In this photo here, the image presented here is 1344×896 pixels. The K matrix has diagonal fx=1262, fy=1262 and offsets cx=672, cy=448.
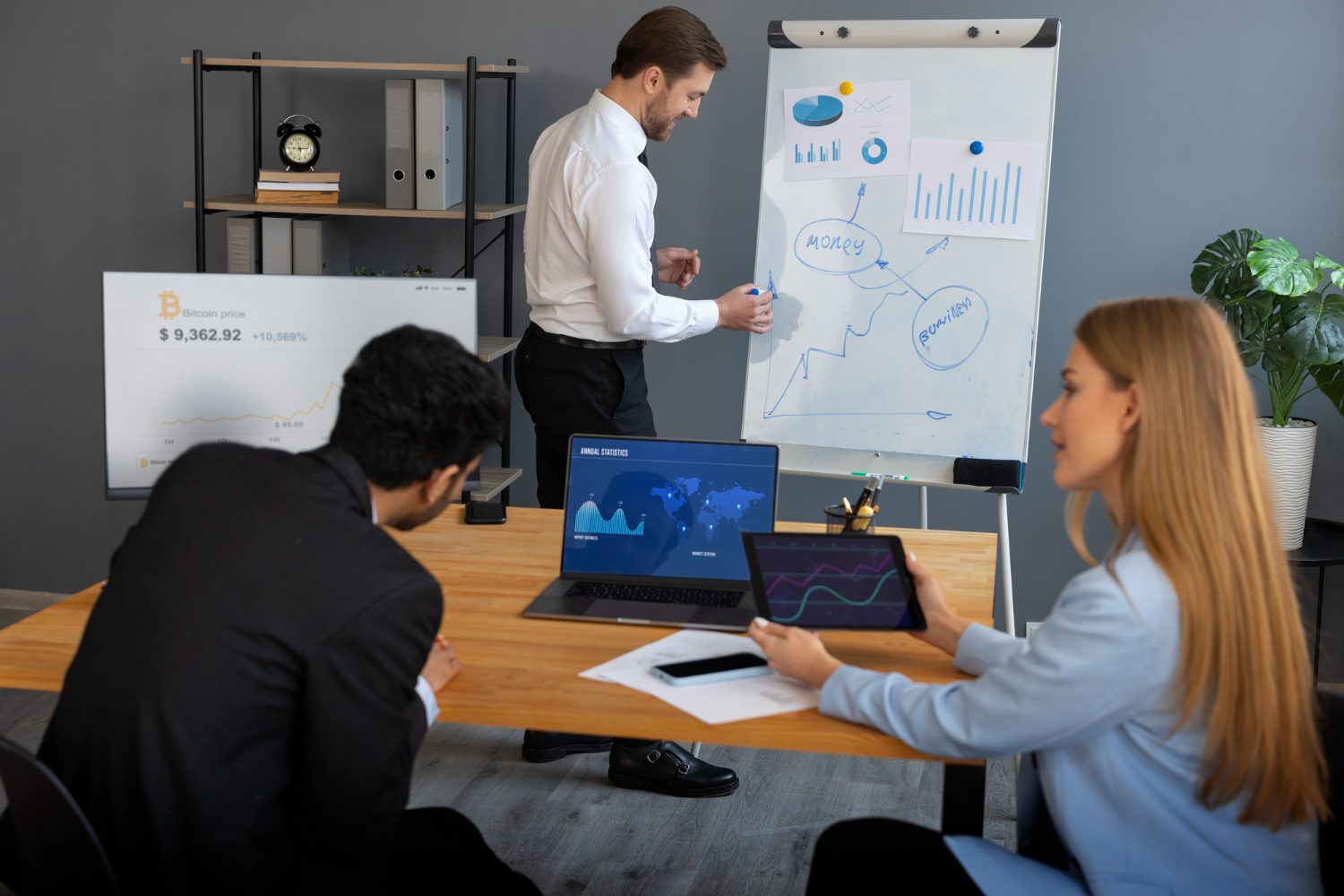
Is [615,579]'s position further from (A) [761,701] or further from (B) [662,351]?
(B) [662,351]

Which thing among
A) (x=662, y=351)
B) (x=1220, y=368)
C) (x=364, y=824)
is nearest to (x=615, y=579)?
(x=364, y=824)

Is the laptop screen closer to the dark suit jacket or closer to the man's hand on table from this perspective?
the man's hand on table

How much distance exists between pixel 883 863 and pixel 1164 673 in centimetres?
43

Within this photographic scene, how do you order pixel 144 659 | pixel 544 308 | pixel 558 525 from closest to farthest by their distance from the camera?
pixel 144 659 → pixel 558 525 → pixel 544 308

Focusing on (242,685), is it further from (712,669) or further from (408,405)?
(712,669)

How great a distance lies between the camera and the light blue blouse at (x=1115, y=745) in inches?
53.0

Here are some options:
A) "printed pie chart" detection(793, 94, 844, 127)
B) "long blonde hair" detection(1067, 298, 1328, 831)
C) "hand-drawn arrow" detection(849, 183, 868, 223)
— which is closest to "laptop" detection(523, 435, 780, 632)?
"long blonde hair" detection(1067, 298, 1328, 831)

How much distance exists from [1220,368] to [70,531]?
3.79 metres

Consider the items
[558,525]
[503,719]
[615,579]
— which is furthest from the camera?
[558,525]

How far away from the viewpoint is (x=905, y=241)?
297 centimetres

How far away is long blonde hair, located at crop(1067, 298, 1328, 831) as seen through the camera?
4.37ft

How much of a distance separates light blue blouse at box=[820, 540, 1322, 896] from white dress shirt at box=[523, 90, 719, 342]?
4.83 ft

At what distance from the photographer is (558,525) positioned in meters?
2.41

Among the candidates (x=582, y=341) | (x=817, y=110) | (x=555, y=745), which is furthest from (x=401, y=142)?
(x=555, y=745)
